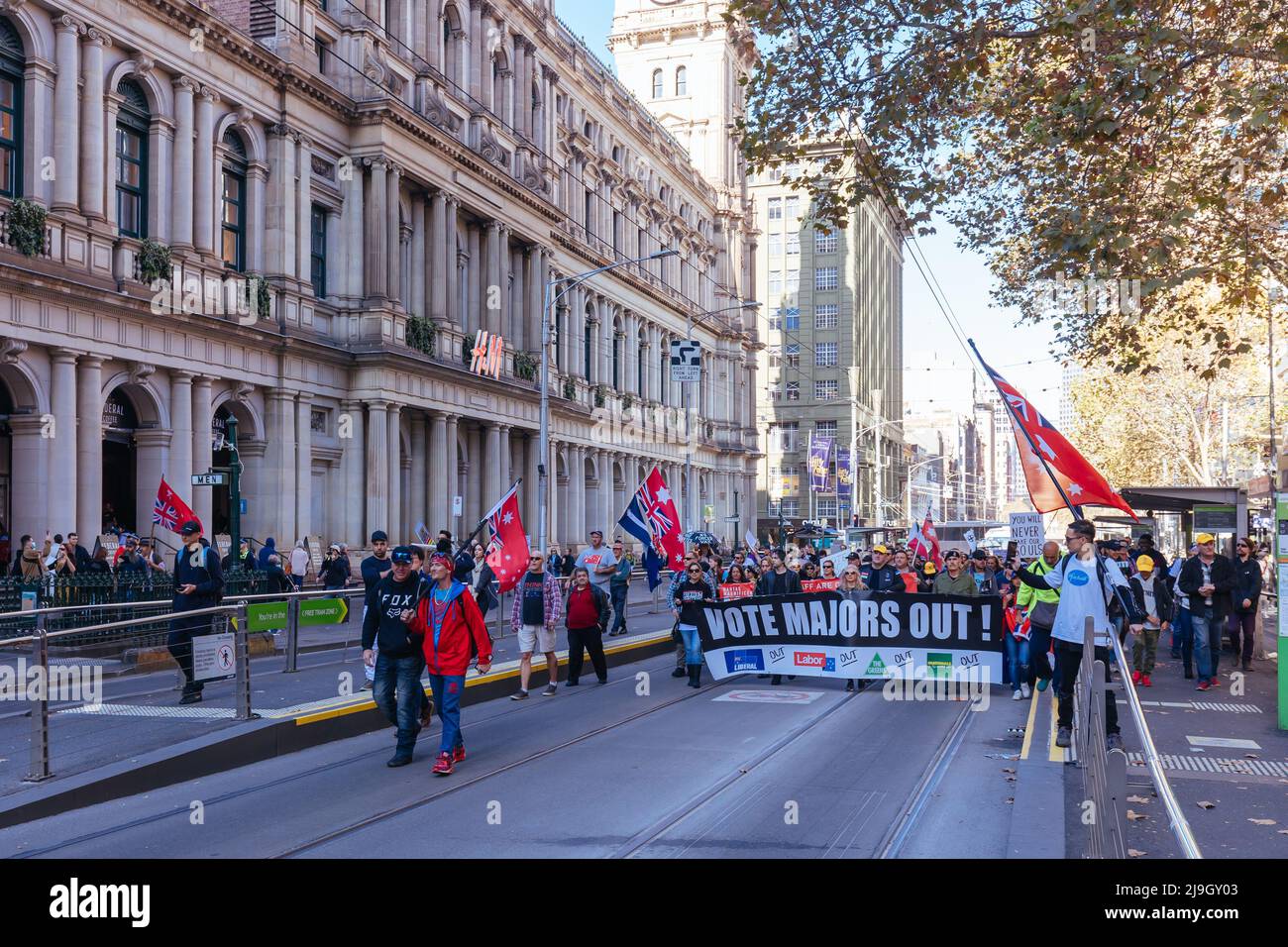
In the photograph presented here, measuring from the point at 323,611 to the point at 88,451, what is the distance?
1075cm

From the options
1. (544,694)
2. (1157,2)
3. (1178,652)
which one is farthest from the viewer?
(1178,652)

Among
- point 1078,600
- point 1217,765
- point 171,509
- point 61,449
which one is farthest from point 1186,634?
point 61,449

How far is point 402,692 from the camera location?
10.5 m

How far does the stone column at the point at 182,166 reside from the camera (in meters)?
27.6

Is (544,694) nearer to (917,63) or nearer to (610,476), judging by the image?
(917,63)

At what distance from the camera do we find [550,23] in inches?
1912

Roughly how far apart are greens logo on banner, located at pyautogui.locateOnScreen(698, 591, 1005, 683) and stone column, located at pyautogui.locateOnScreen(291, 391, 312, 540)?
18720 mm

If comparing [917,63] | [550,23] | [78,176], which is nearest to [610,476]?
[550,23]

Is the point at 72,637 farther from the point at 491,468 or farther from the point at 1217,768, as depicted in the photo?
the point at 491,468

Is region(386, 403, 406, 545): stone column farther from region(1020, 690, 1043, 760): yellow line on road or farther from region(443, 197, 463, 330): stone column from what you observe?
region(1020, 690, 1043, 760): yellow line on road

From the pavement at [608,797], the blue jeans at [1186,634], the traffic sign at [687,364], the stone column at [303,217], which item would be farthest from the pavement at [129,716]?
the traffic sign at [687,364]

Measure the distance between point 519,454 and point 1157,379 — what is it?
23.3 m

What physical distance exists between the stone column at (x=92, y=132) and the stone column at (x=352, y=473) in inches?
409

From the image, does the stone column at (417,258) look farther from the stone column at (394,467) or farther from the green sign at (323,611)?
the green sign at (323,611)
